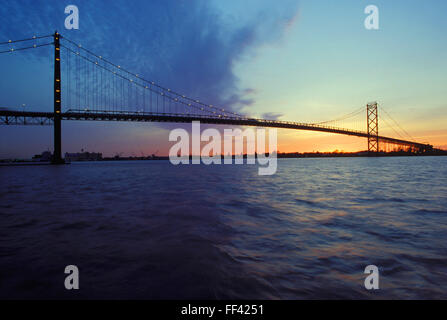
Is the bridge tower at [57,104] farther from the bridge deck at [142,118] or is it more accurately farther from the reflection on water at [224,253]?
the reflection on water at [224,253]

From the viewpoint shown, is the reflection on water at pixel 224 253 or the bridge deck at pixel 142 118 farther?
the bridge deck at pixel 142 118

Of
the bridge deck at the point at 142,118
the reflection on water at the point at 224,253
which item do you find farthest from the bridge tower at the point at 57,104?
the reflection on water at the point at 224,253

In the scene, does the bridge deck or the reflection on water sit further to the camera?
the bridge deck

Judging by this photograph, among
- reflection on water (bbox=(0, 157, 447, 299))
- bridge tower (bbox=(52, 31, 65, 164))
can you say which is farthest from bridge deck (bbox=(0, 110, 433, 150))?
reflection on water (bbox=(0, 157, 447, 299))

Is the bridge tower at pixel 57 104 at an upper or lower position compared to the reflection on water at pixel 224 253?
upper

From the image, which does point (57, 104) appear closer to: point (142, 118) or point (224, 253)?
point (142, 118)

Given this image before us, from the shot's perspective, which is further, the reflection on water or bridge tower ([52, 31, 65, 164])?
bridge tower ([52, 31, 65, 164])

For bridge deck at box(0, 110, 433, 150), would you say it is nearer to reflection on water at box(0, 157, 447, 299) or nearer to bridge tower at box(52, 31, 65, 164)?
bridge tower at box(52, 31, 65, 164)

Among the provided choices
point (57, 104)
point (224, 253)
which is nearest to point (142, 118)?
point (57, 104)

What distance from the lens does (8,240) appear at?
10.9 ft

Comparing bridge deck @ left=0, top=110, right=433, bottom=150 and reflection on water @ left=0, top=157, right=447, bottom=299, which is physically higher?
bridge deck @ left=0, top=110, right=433, bottom=150
